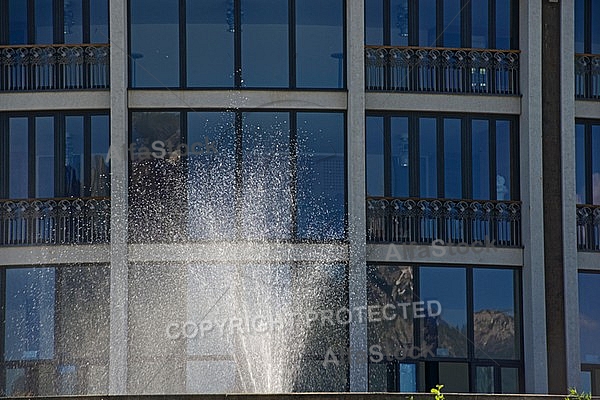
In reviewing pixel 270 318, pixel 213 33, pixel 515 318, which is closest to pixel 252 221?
pixel 270 318

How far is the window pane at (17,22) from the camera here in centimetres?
2875

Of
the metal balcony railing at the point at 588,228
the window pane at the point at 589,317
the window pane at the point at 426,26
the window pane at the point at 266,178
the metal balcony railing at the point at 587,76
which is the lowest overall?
the window pane at the point at 589,317

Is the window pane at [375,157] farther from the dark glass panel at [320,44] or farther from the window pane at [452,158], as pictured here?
the window pane at [452,158]

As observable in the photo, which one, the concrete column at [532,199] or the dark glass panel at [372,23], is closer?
the concrete column at [532,199]

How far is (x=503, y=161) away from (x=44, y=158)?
9.66 m

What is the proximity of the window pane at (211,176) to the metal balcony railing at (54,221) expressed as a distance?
1849mm

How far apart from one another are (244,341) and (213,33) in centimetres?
642

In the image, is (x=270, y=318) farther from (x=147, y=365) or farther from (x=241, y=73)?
(x=241, y=73)

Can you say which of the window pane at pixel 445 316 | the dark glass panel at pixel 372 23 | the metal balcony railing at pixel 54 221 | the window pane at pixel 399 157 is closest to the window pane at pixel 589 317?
the window pane at pixel 445 316

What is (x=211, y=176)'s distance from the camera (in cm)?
2788

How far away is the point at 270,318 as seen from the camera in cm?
2764

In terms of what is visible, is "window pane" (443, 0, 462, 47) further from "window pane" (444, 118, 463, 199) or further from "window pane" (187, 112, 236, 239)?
"window pane" (187, 112, 236, 239)

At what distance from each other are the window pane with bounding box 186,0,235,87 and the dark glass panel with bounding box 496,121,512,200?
581 centimetres

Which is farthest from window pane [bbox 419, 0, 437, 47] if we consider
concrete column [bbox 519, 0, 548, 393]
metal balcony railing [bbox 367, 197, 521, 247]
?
metal balcony railing [bbox 367, 197, 521, 247]
